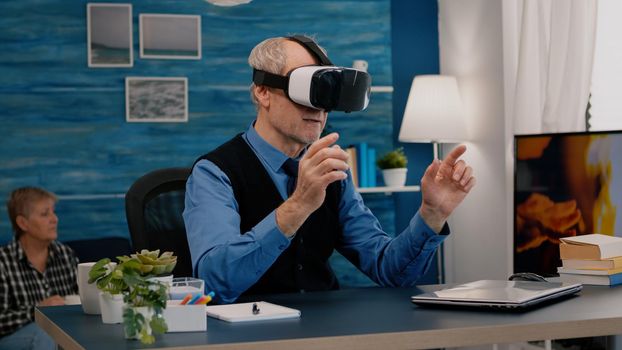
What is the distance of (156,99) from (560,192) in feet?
7.49

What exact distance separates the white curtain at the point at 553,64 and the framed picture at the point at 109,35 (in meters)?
2.07

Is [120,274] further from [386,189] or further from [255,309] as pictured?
[386,189]

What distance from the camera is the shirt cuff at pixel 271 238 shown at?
7.11 ft

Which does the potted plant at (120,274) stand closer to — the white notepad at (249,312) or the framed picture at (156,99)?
the white notepad at (249,312)

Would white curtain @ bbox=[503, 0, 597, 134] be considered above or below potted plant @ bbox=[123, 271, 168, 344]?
above

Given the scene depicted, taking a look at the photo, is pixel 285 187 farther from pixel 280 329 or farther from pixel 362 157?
pixel 362 157

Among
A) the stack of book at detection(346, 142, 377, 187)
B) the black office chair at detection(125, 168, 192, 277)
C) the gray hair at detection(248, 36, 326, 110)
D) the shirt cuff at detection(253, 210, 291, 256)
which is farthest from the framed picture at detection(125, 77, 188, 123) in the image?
the shirt cuff at detection(253, 210, 291, 256)

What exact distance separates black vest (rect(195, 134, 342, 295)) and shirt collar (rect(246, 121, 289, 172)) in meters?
0.02

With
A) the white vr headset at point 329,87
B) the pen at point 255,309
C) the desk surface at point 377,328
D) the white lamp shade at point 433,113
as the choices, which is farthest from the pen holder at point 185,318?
the white lamp shade at point 433,113

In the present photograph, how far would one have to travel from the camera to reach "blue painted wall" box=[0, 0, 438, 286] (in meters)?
5.09

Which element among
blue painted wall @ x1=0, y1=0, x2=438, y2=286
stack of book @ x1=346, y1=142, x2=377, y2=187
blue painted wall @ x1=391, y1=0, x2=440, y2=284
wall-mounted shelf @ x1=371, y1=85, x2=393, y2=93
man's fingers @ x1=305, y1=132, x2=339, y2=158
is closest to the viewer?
man's fingers @ x1=305, y1=132, x2=339, y2=158

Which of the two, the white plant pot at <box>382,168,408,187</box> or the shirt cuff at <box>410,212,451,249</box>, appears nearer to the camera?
the shirt cuff at <box>410,212,451,249</box>

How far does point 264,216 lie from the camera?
8.39 ft

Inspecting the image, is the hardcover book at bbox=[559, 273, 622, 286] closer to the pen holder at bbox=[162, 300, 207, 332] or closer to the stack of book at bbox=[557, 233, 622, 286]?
the stack of book at bbox=[557, 233, 622, 286]
